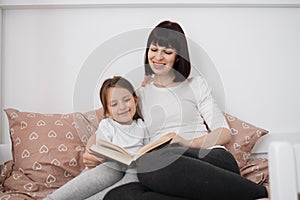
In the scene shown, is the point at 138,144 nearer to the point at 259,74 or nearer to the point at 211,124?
the point at 211,124

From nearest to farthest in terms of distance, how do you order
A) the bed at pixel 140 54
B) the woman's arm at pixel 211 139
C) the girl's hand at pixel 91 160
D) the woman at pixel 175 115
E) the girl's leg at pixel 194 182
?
the girl's leg at pixel 194 182, the woman at pixel 175 115, the girl's hand at pixel 91 160, the woman's arm at pixel 211 139, the bed at pixel 140 54

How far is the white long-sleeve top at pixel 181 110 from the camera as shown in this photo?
1.52 meters

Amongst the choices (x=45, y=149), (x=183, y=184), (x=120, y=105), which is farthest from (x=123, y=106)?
(x=183, y=184)

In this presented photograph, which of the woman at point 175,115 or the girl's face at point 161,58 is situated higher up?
the girl's face at point 161,58

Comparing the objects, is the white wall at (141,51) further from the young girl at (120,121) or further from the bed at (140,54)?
the young girl at (120,121)

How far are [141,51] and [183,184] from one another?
94 cm

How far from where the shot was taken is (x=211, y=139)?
1.47m

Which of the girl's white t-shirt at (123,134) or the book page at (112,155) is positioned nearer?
the book page at (112,155)

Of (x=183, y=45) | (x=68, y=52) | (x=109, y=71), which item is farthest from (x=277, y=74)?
(x=68, y=52)

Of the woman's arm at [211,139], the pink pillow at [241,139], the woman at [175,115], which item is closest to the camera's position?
the woman at [175,115]

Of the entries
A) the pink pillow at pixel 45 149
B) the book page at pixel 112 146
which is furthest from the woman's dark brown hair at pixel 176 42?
the book page at pixel 112 146

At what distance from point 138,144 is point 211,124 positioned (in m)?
0.31

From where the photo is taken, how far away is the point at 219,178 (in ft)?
3.44

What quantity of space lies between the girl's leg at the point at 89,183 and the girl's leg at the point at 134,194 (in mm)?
88
